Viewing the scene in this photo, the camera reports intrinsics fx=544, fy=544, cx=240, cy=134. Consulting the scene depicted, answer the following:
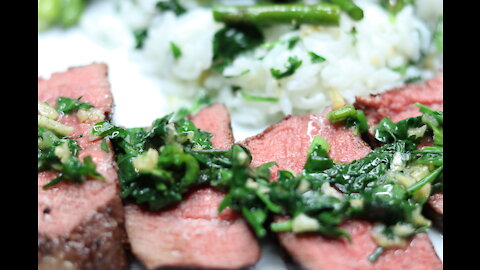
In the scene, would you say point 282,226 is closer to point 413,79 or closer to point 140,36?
point 413,79

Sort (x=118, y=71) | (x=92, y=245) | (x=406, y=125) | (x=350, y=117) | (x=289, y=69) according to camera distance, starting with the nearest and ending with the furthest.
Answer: (x=92, y=245)
(x=406, y=125)
(x=350, y=117)
(x=289, y=69)
(x=118, y=71)

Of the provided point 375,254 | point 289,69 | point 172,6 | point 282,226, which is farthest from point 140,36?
point 375,254

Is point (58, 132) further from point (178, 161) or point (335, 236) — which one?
point (335, 236)

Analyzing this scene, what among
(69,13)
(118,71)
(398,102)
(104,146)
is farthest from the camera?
(69,13)

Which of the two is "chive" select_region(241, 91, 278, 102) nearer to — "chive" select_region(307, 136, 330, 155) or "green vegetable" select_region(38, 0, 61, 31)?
"chive" select_region(307, 136, 330, 155)

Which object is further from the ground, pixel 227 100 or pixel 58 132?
pixel 58 132

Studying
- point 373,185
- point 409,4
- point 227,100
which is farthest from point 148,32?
point 373,185

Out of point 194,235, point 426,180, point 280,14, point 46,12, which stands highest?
point 280,14
